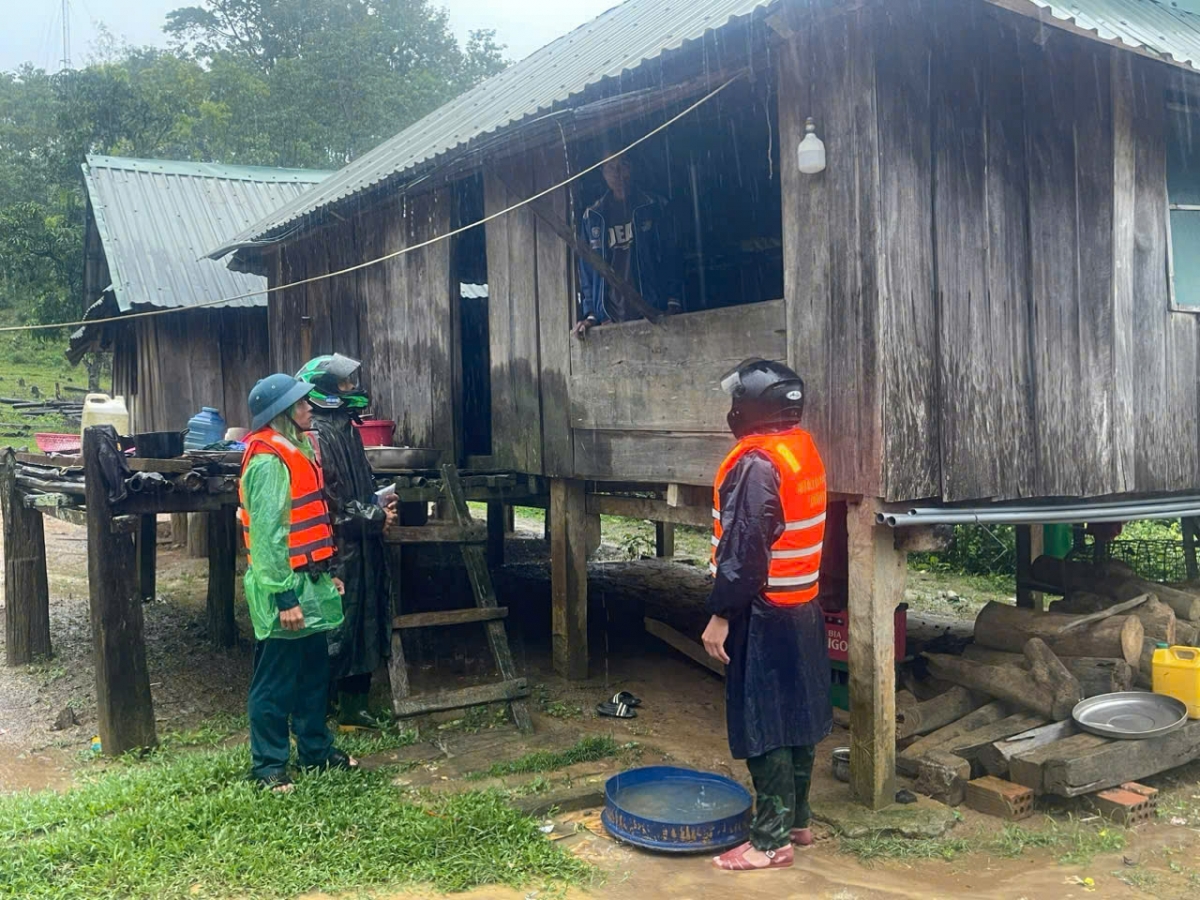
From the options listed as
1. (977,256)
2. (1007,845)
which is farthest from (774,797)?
(977,256)

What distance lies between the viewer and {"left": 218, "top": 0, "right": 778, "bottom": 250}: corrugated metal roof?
6.08 metres

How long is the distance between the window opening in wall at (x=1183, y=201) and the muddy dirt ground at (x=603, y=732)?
300cm

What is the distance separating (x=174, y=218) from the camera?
15680 millimetres

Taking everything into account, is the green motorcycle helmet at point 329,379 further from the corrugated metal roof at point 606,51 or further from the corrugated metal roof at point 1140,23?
the corrugated metal roof at point 1140,23

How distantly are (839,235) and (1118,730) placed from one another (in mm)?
3040

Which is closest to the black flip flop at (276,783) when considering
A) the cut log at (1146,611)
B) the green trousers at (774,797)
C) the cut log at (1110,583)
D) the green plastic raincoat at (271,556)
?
the green plastic raincoat at (271,556)

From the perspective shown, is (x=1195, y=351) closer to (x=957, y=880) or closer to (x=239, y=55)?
(x=957, y=880)

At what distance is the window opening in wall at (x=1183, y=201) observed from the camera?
21.3ft

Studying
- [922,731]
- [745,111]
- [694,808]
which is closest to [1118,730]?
[922,731]

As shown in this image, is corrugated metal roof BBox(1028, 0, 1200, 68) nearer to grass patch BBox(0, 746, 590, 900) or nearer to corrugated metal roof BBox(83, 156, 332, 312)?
grass patch BBox(0, 746, 590, 900)

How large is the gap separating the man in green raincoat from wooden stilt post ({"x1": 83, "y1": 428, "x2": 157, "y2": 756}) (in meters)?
1.60

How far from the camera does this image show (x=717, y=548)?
4.54m

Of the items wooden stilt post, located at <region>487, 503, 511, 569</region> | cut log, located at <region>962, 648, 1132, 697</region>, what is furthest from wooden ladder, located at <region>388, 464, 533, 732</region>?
wooden stilt post, located at <region>487, 503, 511, 569</region>

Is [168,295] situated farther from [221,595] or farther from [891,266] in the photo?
[891,266]
